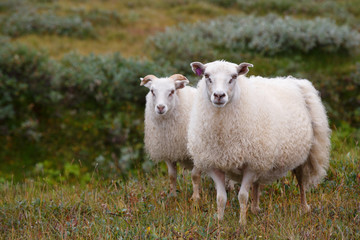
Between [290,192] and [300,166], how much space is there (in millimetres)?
397

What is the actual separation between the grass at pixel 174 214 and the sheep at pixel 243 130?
13.1 inches

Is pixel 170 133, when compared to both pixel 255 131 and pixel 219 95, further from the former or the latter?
pixel 219 95

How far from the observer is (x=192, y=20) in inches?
723

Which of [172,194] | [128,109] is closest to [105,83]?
[128,109]

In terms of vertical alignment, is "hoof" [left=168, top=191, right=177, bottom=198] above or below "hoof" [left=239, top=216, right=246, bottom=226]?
below

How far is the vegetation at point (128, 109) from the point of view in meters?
4.97

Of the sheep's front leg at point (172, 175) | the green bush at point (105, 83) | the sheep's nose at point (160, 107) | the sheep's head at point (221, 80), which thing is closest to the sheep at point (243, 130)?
the sheep's head at point (221, 80)

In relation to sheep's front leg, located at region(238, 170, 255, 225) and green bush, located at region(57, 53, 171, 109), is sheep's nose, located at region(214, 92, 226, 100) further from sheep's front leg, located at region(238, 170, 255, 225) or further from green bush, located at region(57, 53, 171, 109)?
green bush, located at region(57, 53, 171, 109)

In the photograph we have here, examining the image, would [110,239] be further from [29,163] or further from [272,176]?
[29,163]

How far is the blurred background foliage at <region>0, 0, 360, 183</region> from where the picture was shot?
10.5 m

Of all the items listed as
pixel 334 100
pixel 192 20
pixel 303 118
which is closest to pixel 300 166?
pixel 303 118

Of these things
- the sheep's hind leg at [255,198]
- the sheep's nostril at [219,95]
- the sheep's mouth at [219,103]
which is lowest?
the sheep's hind leg at [255,198]

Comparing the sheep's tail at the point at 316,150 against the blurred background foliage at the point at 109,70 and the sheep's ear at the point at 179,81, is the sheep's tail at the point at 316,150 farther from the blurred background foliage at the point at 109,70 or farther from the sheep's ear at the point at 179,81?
the blurred background foliage at the point at 109,70

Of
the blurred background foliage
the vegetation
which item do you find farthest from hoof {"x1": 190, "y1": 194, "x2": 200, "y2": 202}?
the blurred background foliage
